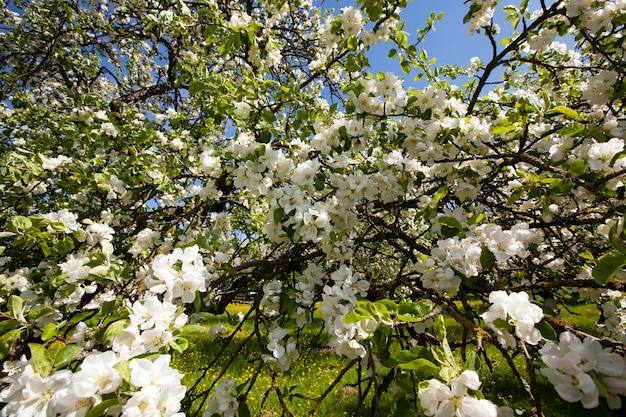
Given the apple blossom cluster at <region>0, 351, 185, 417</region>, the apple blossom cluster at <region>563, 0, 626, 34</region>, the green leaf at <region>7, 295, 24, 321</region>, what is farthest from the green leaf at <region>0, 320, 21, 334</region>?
the apple blossom cluster at <region>563, 0, 626, 34</region>

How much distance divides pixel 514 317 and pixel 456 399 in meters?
0.36

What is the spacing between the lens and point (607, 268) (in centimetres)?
84

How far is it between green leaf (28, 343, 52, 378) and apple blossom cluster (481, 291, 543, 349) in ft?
5.00

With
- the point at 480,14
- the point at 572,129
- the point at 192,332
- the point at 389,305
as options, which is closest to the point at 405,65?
the point at 480,14

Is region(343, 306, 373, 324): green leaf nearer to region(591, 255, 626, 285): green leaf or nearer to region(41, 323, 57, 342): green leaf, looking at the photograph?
region(591, 255, 626, 285): green leaf

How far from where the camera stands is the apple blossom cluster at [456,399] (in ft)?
2.78

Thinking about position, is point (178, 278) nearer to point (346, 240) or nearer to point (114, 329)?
point (114, 329)

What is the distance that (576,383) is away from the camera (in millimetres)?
822

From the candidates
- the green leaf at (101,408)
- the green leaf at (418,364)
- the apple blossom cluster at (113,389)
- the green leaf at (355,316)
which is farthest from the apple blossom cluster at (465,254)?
the green leaf at (101,408)

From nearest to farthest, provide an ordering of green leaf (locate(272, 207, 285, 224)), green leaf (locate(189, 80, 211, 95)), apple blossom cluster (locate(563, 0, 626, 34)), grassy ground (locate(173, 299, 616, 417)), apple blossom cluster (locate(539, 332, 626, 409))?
1. apple blossom cluster (locate(539, 332, 626, 409))
2. green leaf (locate(272, 207, 285, 224))
3. green leaf (locate(189, 80, 211, 95))
4. apple blossom cluster (locate(563, 0, 626, 34))
5. grassy ground (locate(173, 299, 616, 417))

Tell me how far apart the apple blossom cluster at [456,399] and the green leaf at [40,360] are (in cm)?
122

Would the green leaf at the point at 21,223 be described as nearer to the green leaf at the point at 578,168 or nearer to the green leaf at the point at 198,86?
the green leaf at the point at 198,86

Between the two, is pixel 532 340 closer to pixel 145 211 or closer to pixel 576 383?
pixel 576 383

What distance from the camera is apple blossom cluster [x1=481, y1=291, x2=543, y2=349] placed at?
1021 mm
